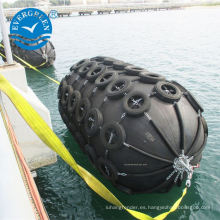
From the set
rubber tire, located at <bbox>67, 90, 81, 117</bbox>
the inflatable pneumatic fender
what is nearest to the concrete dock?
rubber tire, located at <bbox>67, 90, 81, 117</bbox>

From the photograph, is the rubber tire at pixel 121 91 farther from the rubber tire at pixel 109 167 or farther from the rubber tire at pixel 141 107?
the rubber tire at pixel 109 167

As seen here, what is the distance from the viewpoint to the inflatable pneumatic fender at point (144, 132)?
624 cm

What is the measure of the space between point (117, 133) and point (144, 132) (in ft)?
2.42

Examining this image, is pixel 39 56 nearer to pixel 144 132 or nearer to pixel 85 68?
pixel 85 68

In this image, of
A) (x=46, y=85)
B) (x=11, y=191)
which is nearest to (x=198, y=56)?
(x=46, y=85)

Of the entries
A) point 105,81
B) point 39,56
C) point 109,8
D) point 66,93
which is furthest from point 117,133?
point 109,8

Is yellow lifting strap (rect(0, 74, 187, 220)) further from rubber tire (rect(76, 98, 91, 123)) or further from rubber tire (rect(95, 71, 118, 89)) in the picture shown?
rubber tire (rect(95, 71, 118, 89))

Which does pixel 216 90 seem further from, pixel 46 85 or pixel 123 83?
pixel 46 85

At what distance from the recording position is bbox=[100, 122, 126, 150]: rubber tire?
20.7 feet

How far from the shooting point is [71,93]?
9.20 metres

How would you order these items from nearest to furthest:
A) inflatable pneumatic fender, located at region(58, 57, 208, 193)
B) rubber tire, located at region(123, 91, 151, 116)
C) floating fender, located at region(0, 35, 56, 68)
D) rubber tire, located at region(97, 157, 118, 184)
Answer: inflatable pneumatic fender, located at region(58, 57, 208, 193) → rubber tire, located at region(123, 91, 151, 116) → rubber tire, located at region(97, 157, 118, 184) → floating fender, located at region(0, 35, 56, 68)

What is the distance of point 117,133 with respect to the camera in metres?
6.38

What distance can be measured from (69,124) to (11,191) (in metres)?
6.72

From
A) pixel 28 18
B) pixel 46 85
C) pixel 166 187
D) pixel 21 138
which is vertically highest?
pixel 28 18
